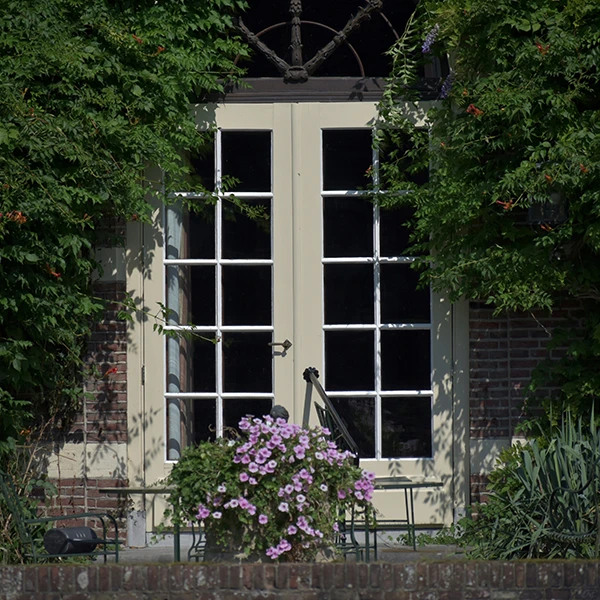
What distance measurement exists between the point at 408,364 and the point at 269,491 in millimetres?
2315

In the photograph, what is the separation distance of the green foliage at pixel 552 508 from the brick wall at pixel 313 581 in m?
0.53

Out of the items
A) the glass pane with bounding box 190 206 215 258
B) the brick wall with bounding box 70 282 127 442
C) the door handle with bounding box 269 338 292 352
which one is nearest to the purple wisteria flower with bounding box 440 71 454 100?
the glass pane with bounding box 190 206 215 258

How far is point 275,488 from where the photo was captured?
16.5 feet

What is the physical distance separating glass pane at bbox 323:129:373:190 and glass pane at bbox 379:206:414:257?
27 cm

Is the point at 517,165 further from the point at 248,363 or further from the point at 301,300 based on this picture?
the point at 248,363

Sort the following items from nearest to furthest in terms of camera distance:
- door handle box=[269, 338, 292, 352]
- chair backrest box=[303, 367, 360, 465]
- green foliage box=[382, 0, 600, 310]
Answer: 1. chair backrest box=[303, 367, 360, 465]
2. green foliage box=[382, 0, 600, 310]
3. door handle box=[269, 338, 292, 352]

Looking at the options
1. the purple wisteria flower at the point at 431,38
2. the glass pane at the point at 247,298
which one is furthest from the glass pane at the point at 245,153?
the purple wisteria flower at the point at 431,38

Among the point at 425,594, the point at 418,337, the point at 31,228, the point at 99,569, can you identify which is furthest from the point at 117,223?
the point at 425,594

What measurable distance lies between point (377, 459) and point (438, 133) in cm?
213

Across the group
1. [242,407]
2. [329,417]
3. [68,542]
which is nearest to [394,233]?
[329,417]

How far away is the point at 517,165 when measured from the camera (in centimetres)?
679

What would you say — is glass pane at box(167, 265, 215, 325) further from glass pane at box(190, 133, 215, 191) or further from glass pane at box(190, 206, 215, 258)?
glass pane at box(190, 133, 215, 191)

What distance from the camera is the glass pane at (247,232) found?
23.7ft

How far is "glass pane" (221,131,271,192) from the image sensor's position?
7.28m
